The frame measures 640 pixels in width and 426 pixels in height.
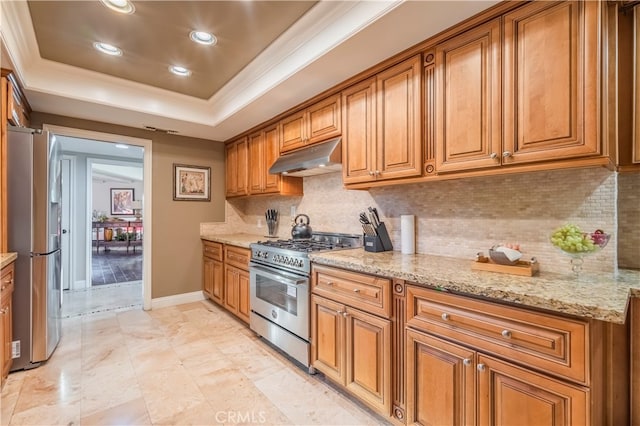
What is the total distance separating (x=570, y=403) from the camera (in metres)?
1.08

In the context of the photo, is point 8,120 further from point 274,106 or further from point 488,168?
point 488,168

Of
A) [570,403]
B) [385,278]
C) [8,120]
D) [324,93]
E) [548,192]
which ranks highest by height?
[324,93]

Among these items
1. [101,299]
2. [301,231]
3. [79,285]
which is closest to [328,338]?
[301,231]

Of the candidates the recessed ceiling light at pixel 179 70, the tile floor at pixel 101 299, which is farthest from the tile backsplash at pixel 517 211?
the tile floor at pixel 101 299

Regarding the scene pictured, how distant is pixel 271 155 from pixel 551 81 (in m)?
2.59

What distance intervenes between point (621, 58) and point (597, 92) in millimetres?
358

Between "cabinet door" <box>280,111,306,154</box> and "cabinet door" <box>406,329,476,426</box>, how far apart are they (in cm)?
204

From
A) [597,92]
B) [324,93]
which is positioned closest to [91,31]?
[324,93]

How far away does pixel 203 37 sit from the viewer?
7.49 ft

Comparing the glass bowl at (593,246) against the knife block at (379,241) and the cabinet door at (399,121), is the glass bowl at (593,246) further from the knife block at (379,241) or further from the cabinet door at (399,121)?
the knife block at (379,241)

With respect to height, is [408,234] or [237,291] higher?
[408,234]

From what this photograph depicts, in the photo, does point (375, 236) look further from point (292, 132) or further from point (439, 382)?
point (292, 132)

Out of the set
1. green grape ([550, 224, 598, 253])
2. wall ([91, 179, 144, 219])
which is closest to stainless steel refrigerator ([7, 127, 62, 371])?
green grape ([550, 224, 598, 253])

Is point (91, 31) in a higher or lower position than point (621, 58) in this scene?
higher
